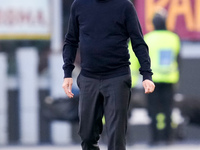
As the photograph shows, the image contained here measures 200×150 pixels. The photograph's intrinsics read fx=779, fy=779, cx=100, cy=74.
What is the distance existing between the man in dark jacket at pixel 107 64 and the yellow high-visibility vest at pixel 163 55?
401 cm

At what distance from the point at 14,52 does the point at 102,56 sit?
606cm

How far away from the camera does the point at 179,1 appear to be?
37.9 ft

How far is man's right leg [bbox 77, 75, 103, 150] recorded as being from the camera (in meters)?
5.85

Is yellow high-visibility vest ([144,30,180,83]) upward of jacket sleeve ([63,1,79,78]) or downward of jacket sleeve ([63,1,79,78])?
downward

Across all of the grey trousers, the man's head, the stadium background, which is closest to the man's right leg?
the grey trousers

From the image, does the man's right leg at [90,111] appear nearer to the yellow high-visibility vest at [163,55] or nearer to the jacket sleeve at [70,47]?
the jacket sleeve at [70,47]

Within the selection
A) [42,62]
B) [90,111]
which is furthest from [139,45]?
[42,62]

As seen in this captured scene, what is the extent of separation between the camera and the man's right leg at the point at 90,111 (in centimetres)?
585

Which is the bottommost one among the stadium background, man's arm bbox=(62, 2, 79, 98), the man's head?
the stadium background

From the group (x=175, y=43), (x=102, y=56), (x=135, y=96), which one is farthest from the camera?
(x=135, y=96)

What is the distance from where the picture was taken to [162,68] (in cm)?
998

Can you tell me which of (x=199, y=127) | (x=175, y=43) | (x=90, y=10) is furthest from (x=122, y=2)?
(x=199, y=127)

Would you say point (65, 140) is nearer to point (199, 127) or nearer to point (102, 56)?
point (199, 127)

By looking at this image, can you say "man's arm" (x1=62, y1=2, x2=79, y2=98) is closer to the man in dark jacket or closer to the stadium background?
the man in dark jacket
